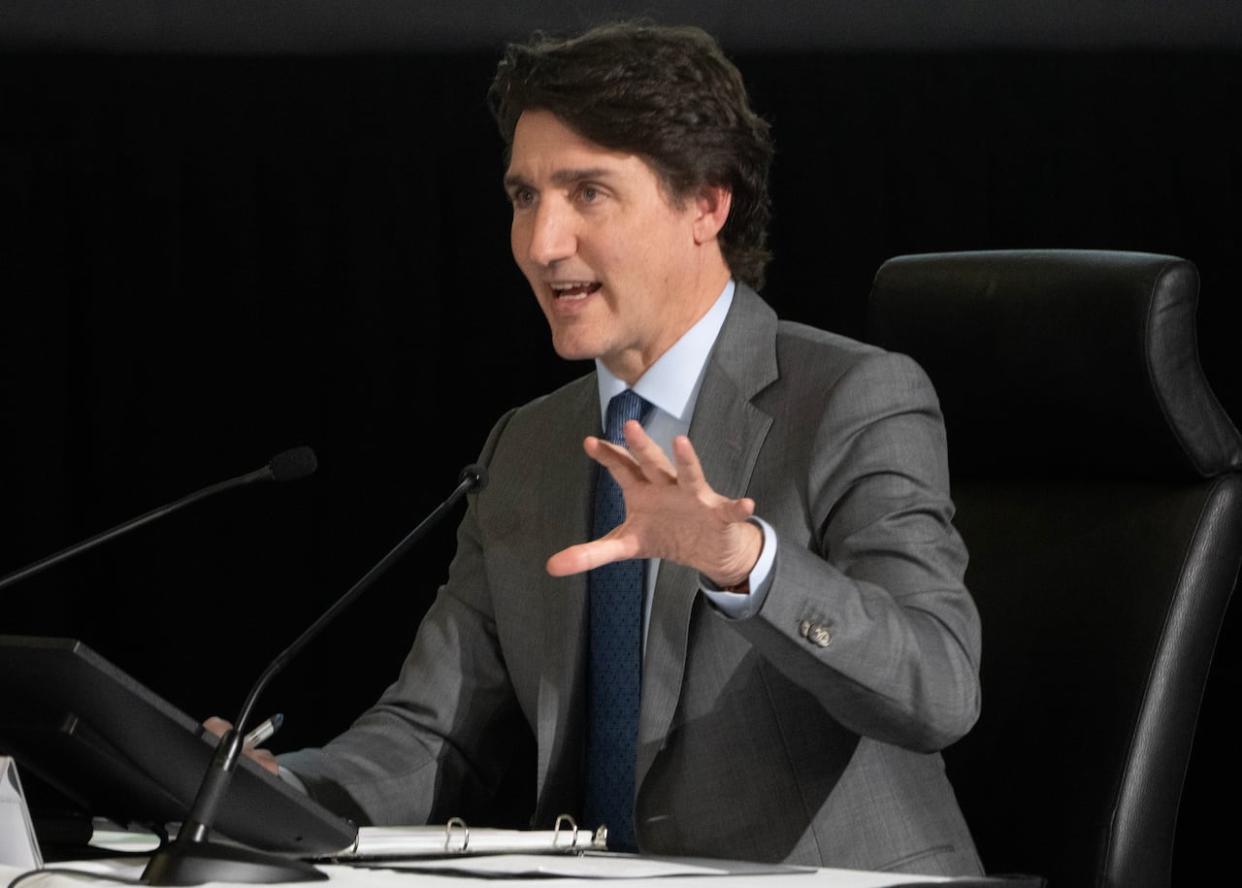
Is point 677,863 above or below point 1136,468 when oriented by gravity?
below

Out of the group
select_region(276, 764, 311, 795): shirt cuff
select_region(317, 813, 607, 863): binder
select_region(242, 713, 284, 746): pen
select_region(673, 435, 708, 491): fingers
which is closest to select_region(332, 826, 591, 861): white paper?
select_region(317, 813, 607, 863): binder

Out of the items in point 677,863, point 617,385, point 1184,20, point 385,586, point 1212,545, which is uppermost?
point 1184,20

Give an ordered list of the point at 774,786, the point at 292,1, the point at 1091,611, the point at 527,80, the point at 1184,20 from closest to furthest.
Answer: the point at 774,786, the point at 1091,611, the point at 527,80, the point at 1184,20, the point at 292,1

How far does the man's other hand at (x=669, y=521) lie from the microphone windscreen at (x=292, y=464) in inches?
15.1

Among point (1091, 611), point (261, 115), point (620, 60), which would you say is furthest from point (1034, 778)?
point (261, 115)

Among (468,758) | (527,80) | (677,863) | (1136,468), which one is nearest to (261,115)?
(527,80)

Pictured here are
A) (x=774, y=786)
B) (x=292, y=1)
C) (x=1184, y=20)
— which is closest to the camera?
(x=774, y=786)

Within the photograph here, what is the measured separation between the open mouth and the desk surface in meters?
0.70

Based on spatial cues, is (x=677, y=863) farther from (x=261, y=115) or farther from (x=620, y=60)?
(x=261, y=115)

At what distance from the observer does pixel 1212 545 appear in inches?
68.2

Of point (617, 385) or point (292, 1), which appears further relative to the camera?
point (292, 1)

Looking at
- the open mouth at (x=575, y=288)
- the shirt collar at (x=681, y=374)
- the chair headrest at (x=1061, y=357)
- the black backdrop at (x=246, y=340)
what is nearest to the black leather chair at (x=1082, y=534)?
the chair headrest at (x=1061, y=357)

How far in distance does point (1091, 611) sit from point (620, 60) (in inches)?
29.4

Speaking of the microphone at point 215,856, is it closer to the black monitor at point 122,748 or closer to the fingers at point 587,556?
the black monitor at point 122,748
